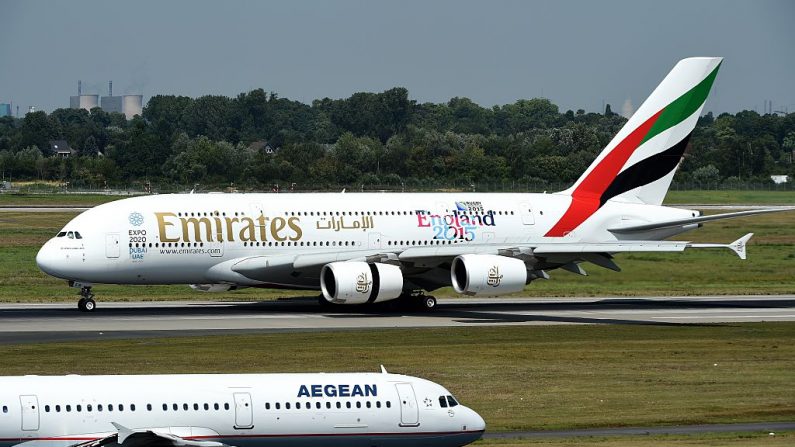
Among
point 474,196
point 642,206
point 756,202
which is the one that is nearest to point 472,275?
point 474,196

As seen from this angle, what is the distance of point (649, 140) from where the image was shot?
6350cm

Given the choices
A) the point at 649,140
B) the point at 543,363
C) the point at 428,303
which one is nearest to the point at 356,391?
the point at 543,363

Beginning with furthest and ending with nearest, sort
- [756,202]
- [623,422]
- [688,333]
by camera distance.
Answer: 1. [756,202]
2. [688,333]
3. [623,422]

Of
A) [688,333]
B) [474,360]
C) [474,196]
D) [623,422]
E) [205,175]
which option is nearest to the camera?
[623,422]

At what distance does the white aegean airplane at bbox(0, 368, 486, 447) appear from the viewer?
26.5m

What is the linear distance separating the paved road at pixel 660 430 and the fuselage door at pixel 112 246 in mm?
26534

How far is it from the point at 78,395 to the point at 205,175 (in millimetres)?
137330

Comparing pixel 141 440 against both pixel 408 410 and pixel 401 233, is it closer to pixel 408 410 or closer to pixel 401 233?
pixel 408 410

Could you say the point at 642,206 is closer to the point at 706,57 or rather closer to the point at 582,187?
the point at 582,187

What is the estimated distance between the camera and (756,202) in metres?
130

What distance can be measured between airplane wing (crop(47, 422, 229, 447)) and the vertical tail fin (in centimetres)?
4010

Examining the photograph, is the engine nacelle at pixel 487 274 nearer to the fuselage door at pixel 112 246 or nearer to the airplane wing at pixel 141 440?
the fuselage door at pixel 112 246

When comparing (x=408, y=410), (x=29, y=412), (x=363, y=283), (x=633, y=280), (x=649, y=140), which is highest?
(x=649, y=140)

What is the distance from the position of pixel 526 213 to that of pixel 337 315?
10.1 m
